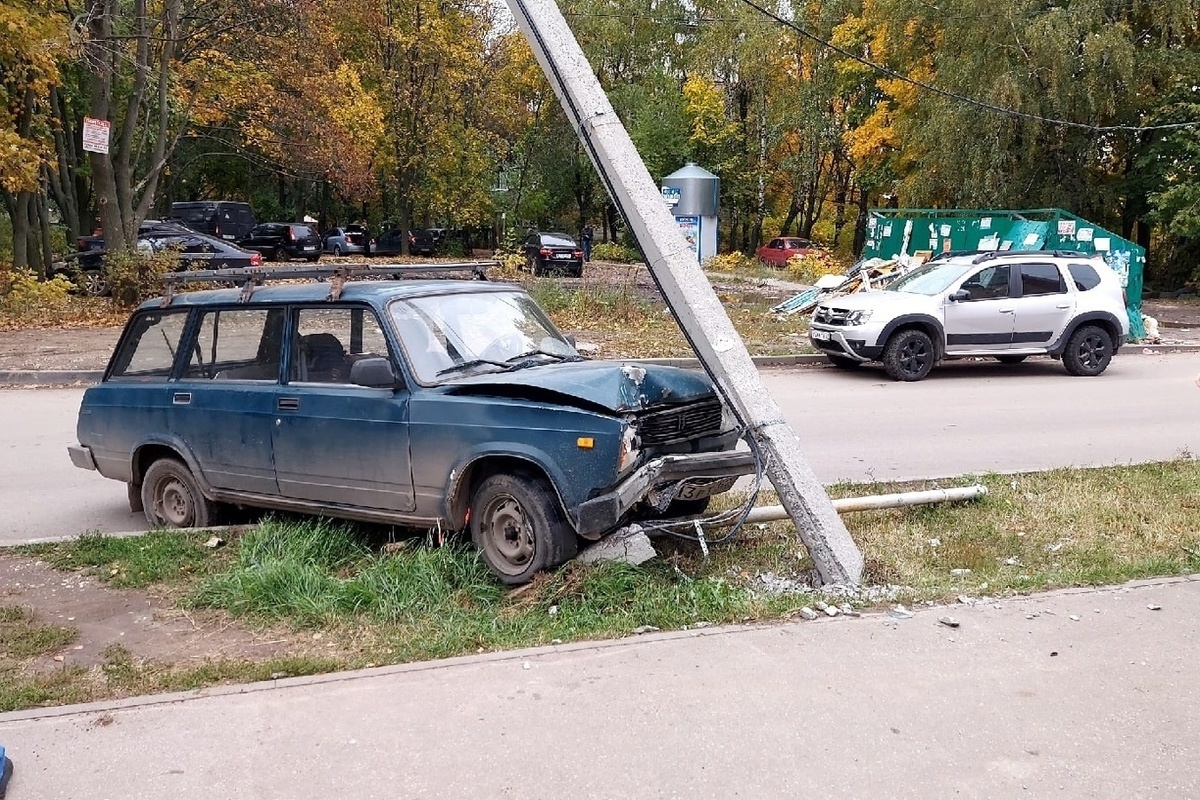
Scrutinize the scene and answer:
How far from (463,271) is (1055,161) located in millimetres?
25058

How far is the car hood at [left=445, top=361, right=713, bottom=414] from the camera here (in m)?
5.26

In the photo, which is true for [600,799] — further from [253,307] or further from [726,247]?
[726,247]

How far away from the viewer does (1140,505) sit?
692cm

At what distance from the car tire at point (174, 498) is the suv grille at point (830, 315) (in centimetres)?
1000

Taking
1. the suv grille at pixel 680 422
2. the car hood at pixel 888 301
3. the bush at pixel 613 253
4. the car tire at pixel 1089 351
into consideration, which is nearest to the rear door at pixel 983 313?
the car hood at pixel 888 301

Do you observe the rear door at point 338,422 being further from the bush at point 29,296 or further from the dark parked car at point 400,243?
the dark parked car at point 400,243

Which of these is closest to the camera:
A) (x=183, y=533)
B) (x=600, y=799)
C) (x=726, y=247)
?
(x=600, y=799)

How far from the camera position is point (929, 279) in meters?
15.0

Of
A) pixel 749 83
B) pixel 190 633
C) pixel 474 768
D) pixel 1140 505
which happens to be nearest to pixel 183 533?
pixel 190 633

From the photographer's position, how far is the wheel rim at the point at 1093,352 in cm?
1480

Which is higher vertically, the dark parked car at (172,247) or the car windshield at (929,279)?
the dark parked car at (172,247)

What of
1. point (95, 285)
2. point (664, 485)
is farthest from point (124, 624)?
point (95, 285)

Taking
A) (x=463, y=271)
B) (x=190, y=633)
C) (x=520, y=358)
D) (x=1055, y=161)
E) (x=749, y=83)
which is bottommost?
(x=190, y=633)

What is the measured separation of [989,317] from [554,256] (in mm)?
19057
